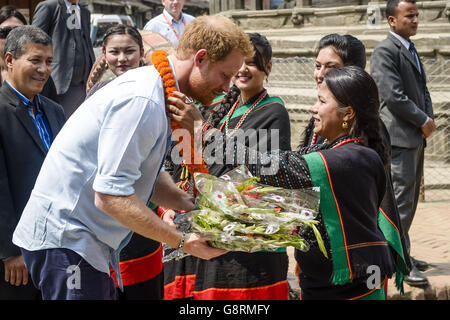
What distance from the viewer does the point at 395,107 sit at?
209 inches

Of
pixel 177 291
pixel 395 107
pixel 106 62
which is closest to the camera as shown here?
pixel 177 291

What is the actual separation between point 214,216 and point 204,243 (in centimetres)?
12

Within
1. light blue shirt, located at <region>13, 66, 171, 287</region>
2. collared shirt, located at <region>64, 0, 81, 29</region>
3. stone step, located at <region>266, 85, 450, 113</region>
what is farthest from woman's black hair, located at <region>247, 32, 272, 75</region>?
stone step, located at <region>266, 85, 450, 113</region>

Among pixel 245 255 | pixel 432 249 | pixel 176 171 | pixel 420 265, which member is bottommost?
pixel 432 249

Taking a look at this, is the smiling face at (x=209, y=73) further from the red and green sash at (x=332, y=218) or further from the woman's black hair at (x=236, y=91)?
the woman's black hair at (x=236, y=91)

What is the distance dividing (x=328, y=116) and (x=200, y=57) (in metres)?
0.85

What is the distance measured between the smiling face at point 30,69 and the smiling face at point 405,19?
122 inches

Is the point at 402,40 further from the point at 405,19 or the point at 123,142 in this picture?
the point at 123,142

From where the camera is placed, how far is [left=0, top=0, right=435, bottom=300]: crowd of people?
2367 millimetres

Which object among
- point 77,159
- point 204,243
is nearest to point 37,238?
point 77,159

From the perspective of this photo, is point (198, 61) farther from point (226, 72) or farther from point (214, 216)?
point (214, 216)

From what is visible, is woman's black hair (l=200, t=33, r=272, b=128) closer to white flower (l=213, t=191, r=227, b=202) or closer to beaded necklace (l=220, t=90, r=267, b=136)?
beaded necklace (l=220, t=90, r=267, b=136)

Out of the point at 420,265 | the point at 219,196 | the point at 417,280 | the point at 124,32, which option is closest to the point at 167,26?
the point at 124,32

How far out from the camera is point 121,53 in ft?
15.3
